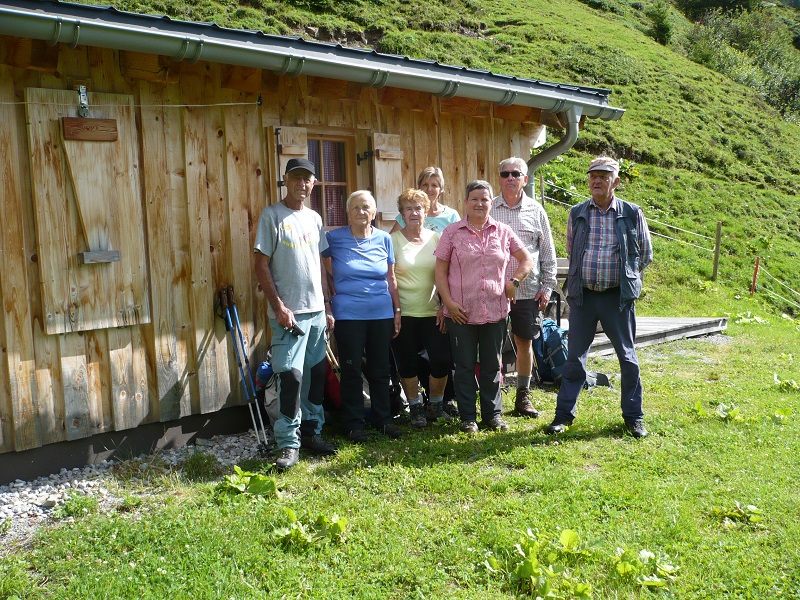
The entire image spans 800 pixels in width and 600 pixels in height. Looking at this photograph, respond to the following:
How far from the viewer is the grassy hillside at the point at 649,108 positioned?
18.3 metres

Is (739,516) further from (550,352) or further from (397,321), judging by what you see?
A: (550,352)

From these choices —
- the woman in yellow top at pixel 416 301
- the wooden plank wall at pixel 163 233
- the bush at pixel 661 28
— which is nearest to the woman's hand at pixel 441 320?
the woman in yellow top at pixel 416 301

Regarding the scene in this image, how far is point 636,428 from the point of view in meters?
5.59

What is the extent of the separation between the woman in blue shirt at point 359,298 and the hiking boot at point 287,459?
62 cm

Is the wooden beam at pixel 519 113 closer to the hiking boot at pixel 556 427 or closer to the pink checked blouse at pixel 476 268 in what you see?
the pink checked blouse at pixel 476 268

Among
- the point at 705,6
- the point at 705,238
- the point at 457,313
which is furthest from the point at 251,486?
the point at 705,6

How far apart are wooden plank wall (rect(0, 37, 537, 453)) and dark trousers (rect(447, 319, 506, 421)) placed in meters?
1.53

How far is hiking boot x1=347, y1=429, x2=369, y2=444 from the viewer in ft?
17.9

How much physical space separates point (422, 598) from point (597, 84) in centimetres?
2819

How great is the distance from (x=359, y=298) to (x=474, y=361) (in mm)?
1000

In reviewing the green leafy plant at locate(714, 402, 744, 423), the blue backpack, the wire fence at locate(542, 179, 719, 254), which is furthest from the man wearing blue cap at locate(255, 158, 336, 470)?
the wire fence at locate(542, 179, 719, 254)

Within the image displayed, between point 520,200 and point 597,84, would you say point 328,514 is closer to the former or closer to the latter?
point 520,200

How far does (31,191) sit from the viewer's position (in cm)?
468

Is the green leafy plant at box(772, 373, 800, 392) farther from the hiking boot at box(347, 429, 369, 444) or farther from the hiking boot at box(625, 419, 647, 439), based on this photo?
the hiking boot at box(347, 429, 369, 444)
